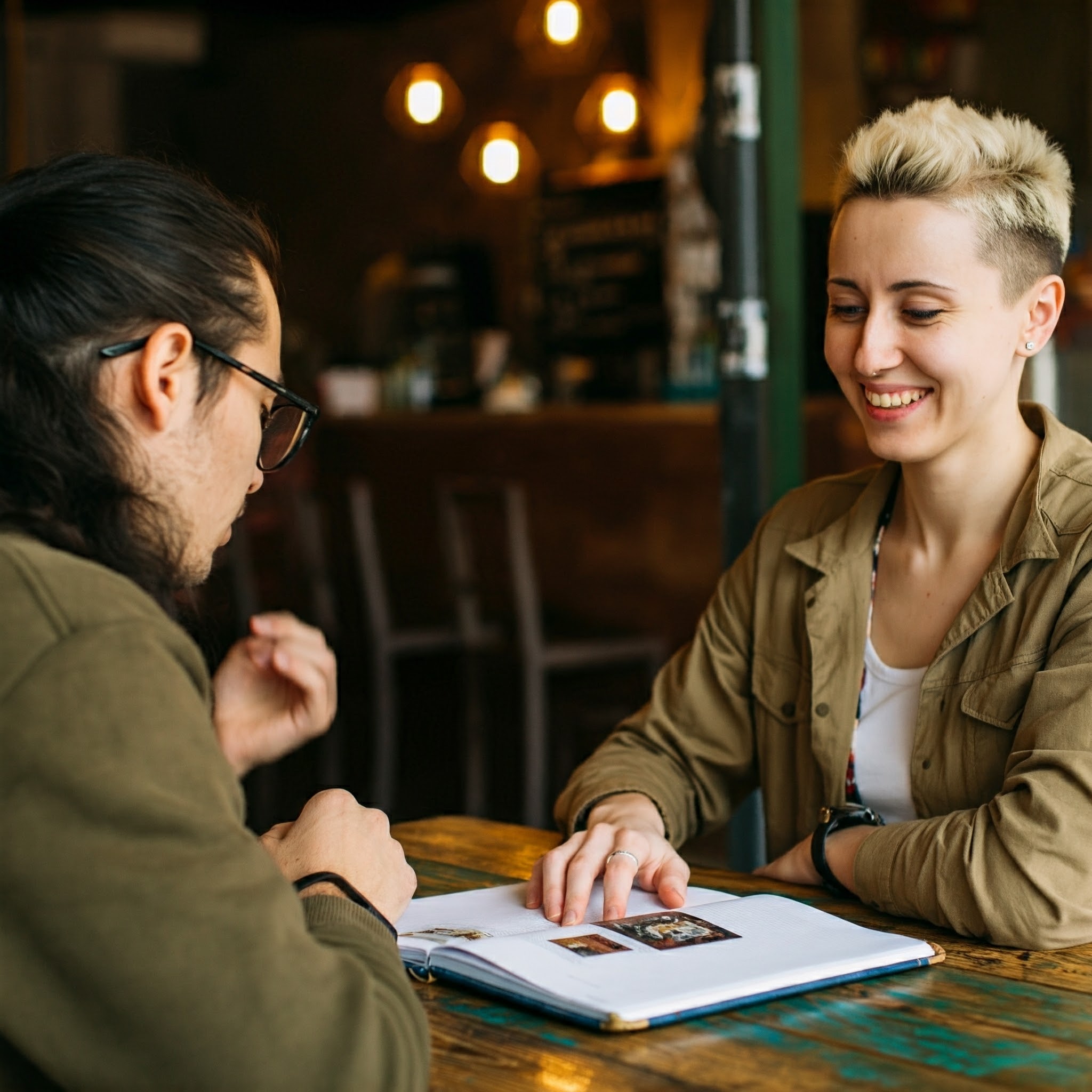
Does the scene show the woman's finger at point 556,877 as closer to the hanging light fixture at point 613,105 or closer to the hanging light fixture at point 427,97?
the hanging light fixture at point 427,97

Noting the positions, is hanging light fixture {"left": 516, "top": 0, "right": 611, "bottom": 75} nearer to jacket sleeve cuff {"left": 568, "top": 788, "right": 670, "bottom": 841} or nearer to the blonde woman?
the blonde woman

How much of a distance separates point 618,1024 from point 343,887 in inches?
9.4

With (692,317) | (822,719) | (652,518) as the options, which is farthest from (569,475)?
(822,719)

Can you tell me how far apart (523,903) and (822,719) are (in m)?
0.50

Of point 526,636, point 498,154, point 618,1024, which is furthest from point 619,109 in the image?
Result: point 618,1024

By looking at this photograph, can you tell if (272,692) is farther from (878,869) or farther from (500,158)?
(500,158)

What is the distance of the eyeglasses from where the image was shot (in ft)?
3.92

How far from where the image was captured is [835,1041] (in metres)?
1.11

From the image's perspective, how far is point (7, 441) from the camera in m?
1.06

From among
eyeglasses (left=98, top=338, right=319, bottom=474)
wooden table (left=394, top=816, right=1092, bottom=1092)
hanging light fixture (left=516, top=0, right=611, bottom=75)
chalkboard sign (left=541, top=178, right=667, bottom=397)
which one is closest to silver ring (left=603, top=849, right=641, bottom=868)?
wooden table (left=394, top=816, right=1092, bottom=1092)

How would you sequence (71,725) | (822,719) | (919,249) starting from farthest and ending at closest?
(822,719) → (919,249) → (71,725)

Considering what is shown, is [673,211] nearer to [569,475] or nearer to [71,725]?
[569,475]

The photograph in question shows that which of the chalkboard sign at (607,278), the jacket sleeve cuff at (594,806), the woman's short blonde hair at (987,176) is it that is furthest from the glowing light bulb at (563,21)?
the jacket sleeve cuff at (594,806)

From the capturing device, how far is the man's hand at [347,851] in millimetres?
1203
